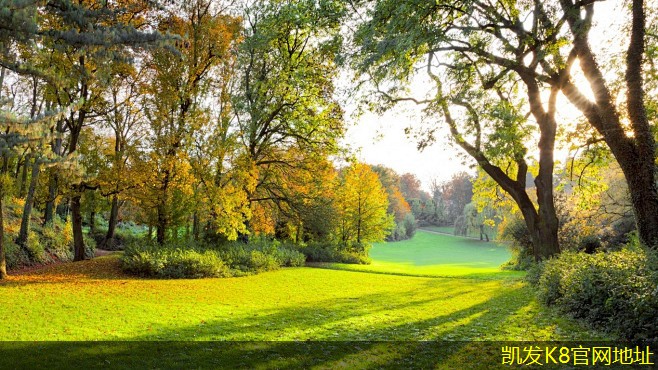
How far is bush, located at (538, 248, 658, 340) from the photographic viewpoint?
616 centimetres

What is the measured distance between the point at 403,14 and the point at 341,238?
26.6m

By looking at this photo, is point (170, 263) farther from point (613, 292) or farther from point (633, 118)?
point (633, 118)

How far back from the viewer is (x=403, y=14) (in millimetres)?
9219

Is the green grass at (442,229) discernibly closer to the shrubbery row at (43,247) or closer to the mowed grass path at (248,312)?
the mowed grass path at (248,312)

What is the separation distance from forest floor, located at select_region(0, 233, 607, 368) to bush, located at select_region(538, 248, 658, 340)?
47cm

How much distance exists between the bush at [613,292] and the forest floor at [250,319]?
0.47m

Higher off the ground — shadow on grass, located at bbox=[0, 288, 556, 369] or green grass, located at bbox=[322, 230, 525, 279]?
shadow on grass, located at bbox=[0, 288, 556, 369]

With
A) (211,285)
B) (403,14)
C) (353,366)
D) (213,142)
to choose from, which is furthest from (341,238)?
(353,366)

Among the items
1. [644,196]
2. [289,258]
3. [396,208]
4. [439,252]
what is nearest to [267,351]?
[644,196]

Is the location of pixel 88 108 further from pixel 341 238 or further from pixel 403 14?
pixel 341 238

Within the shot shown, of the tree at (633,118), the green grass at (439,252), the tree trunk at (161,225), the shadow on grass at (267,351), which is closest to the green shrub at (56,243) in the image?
the tree trunk at (161,225)

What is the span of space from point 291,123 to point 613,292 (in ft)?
54.4

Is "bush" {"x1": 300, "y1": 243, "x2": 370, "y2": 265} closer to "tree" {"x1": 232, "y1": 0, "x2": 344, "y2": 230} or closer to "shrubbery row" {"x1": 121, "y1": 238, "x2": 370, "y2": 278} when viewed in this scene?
"shrubbery row" {"x1": 121, "y1": 238, "x2": 370, "y2": 278}

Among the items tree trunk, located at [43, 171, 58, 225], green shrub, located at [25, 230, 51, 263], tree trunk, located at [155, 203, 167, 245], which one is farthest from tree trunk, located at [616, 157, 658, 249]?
green shrub, located at [25, 230, 51, 263]
